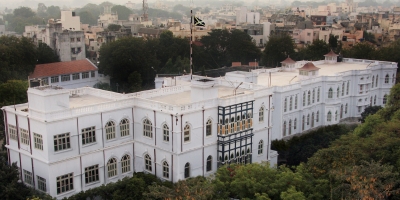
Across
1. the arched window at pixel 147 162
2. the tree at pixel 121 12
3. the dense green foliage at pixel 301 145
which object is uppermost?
the tree at pixel 121 12

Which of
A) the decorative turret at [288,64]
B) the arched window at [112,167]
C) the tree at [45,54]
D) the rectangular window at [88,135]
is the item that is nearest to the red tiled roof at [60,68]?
the tree at [45,54]

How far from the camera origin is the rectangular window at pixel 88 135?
2878cm

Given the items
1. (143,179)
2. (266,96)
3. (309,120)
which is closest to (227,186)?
(143,179)

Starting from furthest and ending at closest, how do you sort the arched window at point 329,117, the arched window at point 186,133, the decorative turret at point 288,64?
the decorative turret at point 288,64, the arched window at point 329,117, the arched window at point 186,133

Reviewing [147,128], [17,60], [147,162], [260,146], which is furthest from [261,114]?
[17,60]

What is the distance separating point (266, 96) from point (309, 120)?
37.5 ft

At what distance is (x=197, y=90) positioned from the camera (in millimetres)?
30875

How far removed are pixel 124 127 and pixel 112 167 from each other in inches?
99.9

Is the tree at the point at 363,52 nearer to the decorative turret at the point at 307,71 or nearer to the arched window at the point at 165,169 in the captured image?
the decorative turret at the point at 307,71

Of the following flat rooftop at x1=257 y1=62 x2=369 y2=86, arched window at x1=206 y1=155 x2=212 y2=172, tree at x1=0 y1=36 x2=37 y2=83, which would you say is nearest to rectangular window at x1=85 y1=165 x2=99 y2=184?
arched window at x1=206 y1=155 x2=212 y2=172

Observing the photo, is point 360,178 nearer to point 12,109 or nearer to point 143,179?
point 143,179

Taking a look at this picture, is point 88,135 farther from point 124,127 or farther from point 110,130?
point 124,127

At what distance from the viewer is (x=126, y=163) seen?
→ 103 ft

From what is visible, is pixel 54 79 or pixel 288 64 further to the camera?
pixel 54 79
